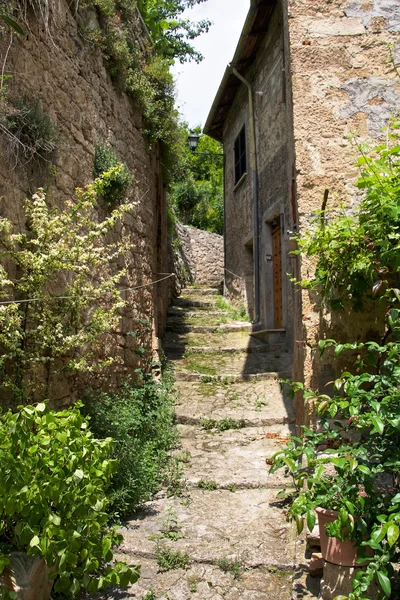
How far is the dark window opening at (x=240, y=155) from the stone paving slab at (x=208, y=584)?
8492 millimetres

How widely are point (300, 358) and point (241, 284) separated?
706 cm

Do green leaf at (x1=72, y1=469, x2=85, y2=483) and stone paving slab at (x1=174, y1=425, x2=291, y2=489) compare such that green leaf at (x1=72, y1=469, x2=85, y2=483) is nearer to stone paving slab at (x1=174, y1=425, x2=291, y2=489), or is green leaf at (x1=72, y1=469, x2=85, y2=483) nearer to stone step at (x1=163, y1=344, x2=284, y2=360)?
stone paving slab at (x1=174, y1=425, x2=291, y2=489)

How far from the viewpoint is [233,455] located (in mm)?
4691

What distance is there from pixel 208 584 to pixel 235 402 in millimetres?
3040

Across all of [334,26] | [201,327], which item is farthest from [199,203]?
[334,26]

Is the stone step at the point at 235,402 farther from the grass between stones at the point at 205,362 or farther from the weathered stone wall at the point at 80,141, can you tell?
the weathered stone wall at the point at 80,141

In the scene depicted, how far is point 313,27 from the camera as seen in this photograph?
3795mm

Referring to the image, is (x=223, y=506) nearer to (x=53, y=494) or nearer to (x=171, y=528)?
(x=171, y=528)

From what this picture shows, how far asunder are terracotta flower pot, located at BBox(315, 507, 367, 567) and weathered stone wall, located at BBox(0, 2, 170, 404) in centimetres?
186

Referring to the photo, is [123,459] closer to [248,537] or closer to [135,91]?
[248,537]

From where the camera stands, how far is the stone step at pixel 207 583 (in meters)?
2.85

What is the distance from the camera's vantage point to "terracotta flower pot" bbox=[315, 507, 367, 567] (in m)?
2.51

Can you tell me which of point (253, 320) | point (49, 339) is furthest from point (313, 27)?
point (253, 320)

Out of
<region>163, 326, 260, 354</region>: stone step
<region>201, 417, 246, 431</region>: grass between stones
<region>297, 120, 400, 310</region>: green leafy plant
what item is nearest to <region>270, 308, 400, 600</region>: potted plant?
<region>297, 120, 400, 310</region>: green leafy plant
